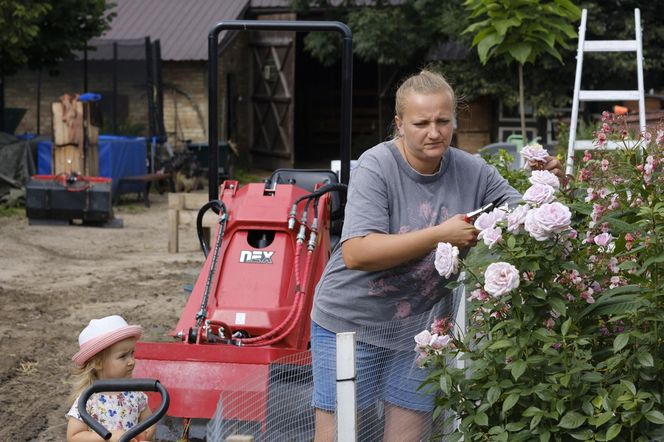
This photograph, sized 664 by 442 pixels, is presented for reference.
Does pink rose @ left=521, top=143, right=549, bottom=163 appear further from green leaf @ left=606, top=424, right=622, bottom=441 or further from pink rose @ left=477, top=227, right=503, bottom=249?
green leaf @ left=606, top=424, right=622, bottom=441

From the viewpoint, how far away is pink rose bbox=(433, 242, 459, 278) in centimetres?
312

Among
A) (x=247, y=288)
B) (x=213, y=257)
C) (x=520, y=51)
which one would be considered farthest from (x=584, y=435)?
(x=520, y=51)

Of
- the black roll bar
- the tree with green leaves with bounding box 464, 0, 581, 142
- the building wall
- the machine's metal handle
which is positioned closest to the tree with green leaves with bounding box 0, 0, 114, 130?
the building wall

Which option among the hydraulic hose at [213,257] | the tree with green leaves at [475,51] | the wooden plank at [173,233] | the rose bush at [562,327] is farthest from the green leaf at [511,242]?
the tree with green leaves at [475,51]

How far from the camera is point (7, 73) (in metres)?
20.4

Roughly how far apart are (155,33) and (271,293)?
21958 millimetres

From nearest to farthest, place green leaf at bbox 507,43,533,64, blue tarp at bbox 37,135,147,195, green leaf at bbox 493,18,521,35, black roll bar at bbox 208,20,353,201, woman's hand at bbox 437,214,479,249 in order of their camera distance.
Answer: woman's hand at bbox 437,214,479,249 → black roll bar at bbox 208,20,353,201 → green leaf at bbox 493,18,521,35 → green leaf at bbox 507,43,533,64 → blue tarp at bbox 37,135,147,195

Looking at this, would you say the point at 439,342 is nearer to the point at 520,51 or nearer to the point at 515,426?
the point at 515,426

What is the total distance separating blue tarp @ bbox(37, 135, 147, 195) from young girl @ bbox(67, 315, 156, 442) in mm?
15523

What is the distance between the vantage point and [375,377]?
12.3 feet

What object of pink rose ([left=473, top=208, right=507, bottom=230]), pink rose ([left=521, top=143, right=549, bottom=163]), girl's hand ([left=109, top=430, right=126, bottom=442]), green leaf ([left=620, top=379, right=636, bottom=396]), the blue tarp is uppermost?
pink rose ([left=521, top=143, right=549, bottom=163])

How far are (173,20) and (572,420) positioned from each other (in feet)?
82.4

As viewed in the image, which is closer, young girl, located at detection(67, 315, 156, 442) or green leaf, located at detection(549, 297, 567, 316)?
→ green leaf, located at detection(549, 297, 567, 316)

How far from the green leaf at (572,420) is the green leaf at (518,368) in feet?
0.51
